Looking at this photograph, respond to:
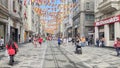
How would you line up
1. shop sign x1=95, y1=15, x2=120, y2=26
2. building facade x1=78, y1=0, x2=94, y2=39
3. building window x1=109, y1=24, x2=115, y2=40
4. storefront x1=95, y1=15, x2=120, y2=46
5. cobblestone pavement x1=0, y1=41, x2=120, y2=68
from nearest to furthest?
cobblestone pavement x1=0, y1=41, x2=120, y2=68 < shop sign x1=95, y1=15, x2=120, y2=26 < storefront x1=95, y1=15, x2=120, y2=46 < building window x1=109, y1=24, x2=115, y2=40 < building facade x1=78, y1=0, x2=94, y2=39

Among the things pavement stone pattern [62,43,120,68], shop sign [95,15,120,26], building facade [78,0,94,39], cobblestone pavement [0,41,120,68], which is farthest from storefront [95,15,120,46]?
building facade [78,0,94,39]

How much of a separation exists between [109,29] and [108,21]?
5.49 feet

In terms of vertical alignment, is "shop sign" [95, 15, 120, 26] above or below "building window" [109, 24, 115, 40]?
above

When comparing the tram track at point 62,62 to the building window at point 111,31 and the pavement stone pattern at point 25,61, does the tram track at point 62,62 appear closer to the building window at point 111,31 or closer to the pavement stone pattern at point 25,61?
the pavement stone pattern at point 25,61

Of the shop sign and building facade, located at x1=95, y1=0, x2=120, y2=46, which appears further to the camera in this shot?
building facade, located at x1=95, y1=0, x2=120, y2=46

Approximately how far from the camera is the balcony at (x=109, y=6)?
3372 cm

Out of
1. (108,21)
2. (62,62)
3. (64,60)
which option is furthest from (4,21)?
(62,62)

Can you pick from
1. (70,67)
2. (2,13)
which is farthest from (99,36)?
(70,67)

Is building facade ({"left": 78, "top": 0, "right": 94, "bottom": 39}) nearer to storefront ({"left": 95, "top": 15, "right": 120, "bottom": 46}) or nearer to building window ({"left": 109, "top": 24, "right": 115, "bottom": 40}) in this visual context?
storefront ({"left": 95, "top": 15, "right": 120, "bottom": 46})

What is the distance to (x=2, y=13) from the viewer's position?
34.1 meters

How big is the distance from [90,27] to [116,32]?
28.4 m

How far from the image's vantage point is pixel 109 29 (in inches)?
1501

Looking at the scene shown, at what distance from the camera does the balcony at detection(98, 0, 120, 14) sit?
1328 inches

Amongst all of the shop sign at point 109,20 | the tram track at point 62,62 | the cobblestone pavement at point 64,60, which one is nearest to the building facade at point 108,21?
the shop sign at point 109,20
